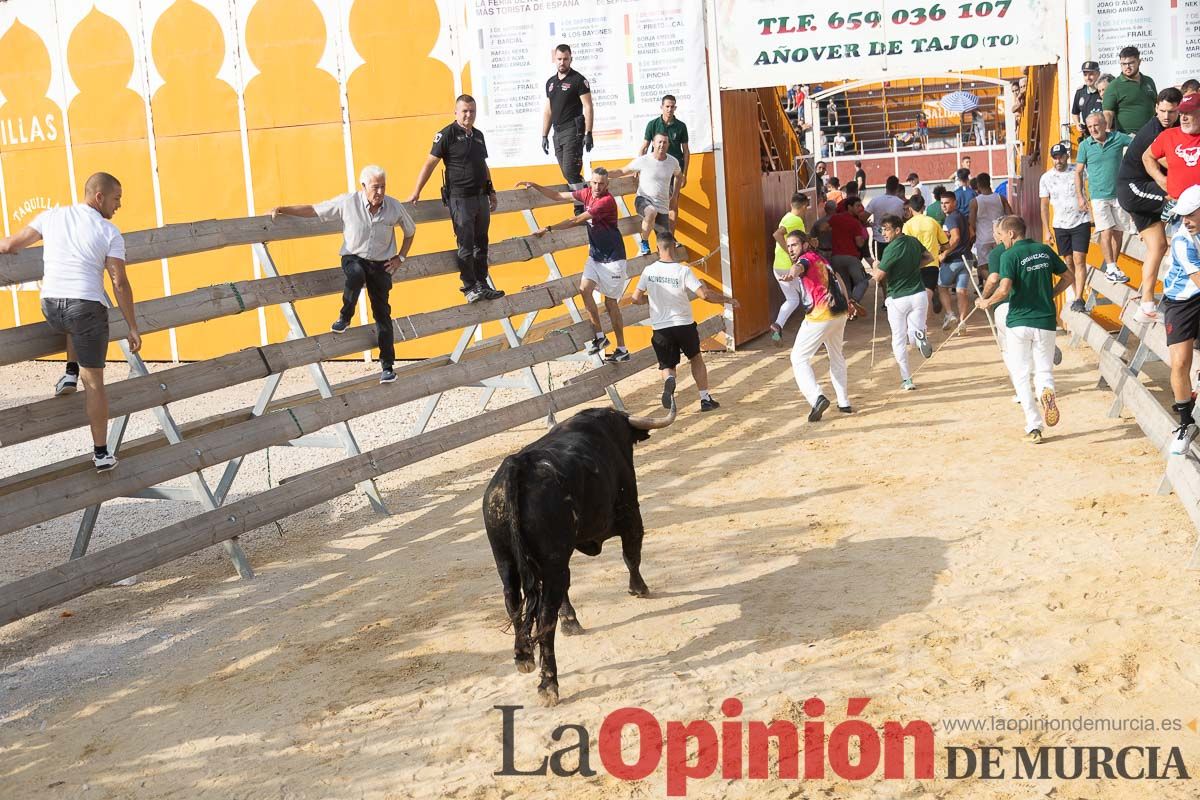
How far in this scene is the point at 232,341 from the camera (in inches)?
742

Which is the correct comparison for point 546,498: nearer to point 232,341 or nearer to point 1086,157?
point 1086,157

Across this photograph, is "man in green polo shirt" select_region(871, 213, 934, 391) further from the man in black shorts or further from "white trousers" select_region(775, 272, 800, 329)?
"white trousers" select_region(775, 272, 800, 329)

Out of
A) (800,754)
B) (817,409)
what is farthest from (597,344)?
(800,754)

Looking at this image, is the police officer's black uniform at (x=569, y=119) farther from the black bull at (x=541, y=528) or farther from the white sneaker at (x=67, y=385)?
the black bull at (x=541, y=528)

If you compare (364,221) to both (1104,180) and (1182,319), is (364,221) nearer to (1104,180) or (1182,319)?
(1182,319)

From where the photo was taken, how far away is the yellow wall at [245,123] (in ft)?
56.7

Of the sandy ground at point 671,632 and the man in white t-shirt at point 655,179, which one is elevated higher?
the man in white t-shirt at point 655,179

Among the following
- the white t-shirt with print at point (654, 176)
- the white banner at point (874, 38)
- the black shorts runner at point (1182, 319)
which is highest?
the white banner at point (874, 38)

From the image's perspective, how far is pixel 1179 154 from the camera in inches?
427

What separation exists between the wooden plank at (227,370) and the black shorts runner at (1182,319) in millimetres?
5949

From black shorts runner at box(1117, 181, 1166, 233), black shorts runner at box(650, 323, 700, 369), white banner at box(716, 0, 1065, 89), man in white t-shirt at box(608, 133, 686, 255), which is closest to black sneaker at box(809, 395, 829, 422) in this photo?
black shorts runner at box(650, 323, 700, 369)

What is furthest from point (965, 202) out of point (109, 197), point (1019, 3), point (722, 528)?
point (109, 197)

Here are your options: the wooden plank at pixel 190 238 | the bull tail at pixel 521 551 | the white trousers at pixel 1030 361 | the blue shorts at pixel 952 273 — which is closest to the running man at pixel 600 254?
the wooden plank at pixel 190 238

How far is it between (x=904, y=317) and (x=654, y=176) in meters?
3.76
